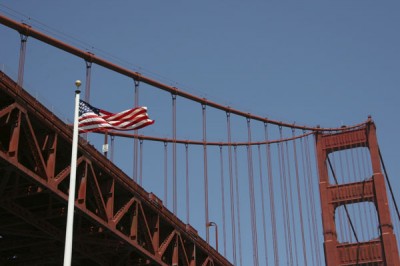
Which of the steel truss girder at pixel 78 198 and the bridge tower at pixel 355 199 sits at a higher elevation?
the bridge tower at pixel 355 199

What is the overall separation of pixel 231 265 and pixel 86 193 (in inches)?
818

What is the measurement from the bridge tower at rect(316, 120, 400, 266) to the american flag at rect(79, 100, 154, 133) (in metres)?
31.9

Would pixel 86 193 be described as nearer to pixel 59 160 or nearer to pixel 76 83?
pixel 59 160

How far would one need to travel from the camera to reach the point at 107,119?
31.2 metres

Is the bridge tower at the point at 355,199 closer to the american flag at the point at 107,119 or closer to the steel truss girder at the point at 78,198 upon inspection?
→ the steel truss girder at the point at 78,198

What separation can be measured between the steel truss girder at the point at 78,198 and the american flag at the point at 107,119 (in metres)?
1.99

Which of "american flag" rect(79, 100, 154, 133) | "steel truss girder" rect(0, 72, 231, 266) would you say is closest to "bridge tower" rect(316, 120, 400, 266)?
"steel truss girder" rect(0, 72, 231, 266)

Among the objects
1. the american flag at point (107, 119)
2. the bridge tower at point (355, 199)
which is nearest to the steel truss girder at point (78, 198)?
the american flag at point (107, 119)

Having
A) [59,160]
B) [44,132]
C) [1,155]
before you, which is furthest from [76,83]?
[59,160]

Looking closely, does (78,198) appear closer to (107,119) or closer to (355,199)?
(107,119)

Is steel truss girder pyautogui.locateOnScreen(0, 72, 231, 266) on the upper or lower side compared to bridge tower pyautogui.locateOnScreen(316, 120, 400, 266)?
lower

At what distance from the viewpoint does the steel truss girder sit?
96.2 ft

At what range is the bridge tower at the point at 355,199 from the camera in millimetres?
59969

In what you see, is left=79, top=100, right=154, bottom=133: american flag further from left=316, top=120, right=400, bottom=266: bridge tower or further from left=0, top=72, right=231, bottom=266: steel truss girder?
left=316, top=120, right=400, bottom=266: bridge tower
